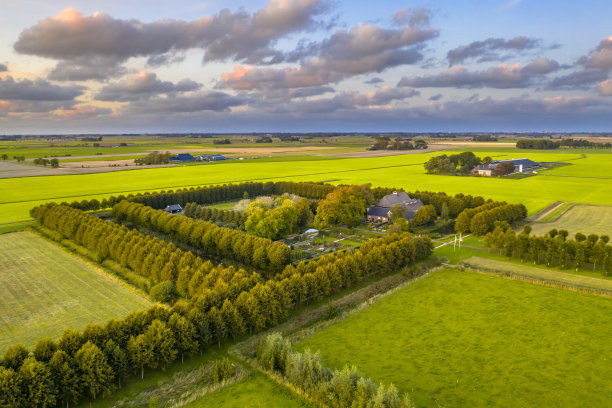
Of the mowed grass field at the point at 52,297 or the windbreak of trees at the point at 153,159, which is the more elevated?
the windbreak of trees at the point at 153,159

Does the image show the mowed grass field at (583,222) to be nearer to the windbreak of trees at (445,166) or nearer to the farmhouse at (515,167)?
the farmhouse at (515,167)

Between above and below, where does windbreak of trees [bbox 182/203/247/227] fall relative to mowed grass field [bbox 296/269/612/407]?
above

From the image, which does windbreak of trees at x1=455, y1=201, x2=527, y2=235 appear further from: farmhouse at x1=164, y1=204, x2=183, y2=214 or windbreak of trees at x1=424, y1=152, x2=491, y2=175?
windbreak of trees at x1=424, y1=152, x2=491, y2=175

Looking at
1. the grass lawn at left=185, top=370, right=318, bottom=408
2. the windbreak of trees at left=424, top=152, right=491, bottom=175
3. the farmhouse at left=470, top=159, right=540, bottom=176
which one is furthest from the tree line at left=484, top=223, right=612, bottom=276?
the windbreak of trees at left=424, top=152, right=491, bottom=175

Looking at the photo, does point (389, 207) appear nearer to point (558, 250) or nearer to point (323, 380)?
point (558, 250)

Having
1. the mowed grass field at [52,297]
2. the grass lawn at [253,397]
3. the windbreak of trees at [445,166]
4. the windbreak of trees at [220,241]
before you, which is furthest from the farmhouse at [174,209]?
the windbreak of trees at [445,166]
